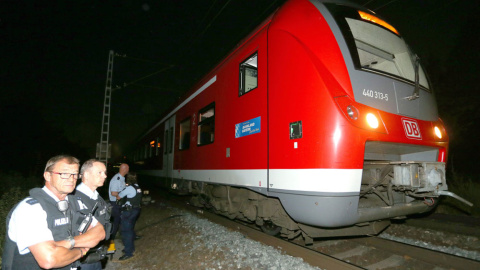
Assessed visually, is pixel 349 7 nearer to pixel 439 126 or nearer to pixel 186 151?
pixel 439 126

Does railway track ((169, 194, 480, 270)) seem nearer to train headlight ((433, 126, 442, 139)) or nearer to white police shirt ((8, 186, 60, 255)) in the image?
train headlight ((433, 126, 442, 139))

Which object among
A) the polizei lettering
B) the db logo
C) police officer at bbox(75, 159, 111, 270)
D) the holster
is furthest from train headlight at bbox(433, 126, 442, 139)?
A: the polizei lettering

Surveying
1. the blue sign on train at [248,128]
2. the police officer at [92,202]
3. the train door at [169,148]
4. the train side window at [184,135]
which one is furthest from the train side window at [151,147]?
the police officer at [92,202]

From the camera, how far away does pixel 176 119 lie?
8516 millimetres

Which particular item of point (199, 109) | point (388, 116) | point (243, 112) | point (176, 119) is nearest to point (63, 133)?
point (176, 119)

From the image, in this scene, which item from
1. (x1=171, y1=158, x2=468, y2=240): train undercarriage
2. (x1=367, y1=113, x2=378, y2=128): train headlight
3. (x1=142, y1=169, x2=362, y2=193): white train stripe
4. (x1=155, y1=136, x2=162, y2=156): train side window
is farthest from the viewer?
(x1=155, y1=136, x2=162, y2=156): train side window

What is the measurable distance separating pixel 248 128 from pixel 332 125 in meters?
1.59

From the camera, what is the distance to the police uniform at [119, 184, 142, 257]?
4.73m

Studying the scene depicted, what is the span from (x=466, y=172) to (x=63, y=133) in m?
37.8

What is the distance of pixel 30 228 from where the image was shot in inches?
73.6

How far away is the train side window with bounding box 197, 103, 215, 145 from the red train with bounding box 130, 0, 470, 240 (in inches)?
39.0

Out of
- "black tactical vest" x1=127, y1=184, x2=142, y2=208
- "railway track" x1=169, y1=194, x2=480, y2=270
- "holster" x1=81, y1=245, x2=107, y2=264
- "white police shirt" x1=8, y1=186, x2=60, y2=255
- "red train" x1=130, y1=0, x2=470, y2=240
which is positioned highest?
"red train" x1=130, y1=0, x2=470, y2=240

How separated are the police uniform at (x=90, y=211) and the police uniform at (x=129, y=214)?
229 centimetres

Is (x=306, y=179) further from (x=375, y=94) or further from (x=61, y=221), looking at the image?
(x=61, y=221)
